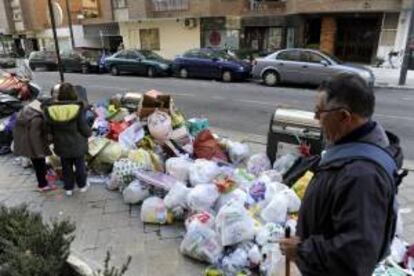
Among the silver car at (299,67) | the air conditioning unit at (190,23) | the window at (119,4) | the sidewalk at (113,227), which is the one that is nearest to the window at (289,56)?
the silver car at (299,67)

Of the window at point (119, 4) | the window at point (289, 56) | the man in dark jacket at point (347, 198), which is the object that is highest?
the window at point (119, 4)

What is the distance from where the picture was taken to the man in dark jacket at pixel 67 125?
4.64 meters

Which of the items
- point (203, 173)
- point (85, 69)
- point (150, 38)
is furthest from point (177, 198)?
point (150, 38)

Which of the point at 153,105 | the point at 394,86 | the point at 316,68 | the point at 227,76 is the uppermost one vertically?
the point at 153,105

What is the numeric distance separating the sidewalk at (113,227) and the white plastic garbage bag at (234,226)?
13.8 inches

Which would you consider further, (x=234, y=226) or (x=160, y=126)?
(x=160, y=126)

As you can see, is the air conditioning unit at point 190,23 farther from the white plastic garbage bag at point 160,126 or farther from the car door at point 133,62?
the white plastic garbage bag at point 160,126

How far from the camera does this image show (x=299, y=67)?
44.5ft

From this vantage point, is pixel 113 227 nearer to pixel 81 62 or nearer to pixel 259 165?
pixel 259 165

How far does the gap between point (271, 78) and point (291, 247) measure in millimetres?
13008

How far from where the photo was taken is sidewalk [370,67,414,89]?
1401cm

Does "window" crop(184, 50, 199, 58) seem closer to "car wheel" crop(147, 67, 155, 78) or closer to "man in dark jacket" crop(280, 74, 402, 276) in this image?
"car wheel" crop(147, 67, 155, 78)

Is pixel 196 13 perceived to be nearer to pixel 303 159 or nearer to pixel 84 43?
pixel 84 43

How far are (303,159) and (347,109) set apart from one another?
3.17m
